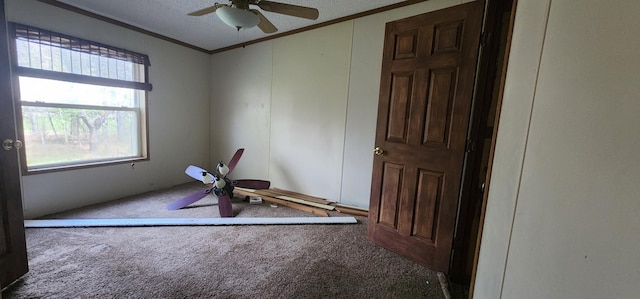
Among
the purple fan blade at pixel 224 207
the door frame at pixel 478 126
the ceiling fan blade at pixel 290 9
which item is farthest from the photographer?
the purple fan blade at pixel 224 207

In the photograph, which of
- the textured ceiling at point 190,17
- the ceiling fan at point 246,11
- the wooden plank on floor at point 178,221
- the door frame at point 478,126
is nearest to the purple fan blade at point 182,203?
the wooden plank on floor at point 178,221

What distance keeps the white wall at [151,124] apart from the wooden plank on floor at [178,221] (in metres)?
0.47

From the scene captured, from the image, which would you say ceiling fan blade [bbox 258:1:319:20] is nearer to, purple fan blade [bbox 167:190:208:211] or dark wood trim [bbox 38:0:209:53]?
purple fan blade [bbox 167:190:208:211]

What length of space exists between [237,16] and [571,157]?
2.15 metres

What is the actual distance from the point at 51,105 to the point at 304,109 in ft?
9.80

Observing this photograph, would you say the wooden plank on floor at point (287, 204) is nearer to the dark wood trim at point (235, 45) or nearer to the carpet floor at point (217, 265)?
the carpet floor at point (217, 265)

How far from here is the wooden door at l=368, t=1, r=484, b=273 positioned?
179 centimetres

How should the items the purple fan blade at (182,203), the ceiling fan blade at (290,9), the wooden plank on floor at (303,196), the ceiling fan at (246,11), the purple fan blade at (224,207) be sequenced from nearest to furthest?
the ceiling fan at (246,11), the ceiling fan blade at (290,9), the purple fan blade at (224,207), the purple fan blade at (182,203), the wooden plank on floor at (303,196)

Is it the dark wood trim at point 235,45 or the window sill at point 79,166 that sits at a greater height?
the dark wood trim at point 235,45

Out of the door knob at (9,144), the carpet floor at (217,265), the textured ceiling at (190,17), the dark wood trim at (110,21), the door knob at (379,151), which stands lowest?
the carpet floor at (217,265)

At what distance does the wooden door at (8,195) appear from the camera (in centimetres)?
150

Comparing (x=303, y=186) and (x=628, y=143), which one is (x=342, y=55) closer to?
(x=303, y=186)

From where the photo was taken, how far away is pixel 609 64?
1.95 feet

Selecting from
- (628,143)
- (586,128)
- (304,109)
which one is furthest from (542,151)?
(304,109)
